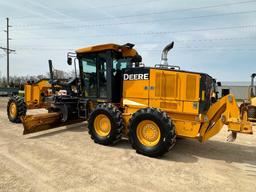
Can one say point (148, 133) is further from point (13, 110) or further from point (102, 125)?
point (13, 110)

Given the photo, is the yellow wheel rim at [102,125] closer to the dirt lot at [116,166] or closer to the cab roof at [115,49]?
the dirt lot at [116,166]

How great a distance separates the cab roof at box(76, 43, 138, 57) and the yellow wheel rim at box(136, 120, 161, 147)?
2451 millimetres

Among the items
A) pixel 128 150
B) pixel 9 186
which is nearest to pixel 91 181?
pixel 9 186

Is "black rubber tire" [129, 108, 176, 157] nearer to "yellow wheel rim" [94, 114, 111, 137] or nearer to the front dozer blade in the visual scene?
"yellow wheel rim" [94, 114, 111, 137]

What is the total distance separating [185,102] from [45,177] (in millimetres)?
3487

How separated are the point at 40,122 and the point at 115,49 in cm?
321

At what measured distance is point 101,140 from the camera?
21.9 feet

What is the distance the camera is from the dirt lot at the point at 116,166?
4.17 m

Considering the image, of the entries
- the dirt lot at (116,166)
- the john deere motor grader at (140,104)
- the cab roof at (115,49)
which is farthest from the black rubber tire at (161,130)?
the cab roof at (115,49)

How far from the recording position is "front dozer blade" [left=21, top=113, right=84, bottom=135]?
7.26 meters

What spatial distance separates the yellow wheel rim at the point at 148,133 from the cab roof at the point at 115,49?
8.04 ft

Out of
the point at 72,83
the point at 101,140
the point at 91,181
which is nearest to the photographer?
the point at 91,181

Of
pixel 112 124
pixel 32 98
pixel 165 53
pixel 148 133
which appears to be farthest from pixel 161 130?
pixel 32 98

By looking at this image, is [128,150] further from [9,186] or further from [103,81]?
[9,186]
